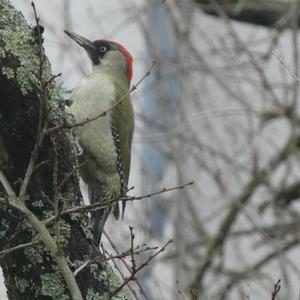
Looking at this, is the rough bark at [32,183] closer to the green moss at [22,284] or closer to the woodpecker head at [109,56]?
the green moss at [22,284]

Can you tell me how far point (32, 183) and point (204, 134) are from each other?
5.37m

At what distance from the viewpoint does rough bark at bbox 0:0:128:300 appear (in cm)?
282

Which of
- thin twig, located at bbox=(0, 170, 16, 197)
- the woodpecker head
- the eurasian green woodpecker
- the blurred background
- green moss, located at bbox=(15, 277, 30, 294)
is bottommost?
Answer: green moss, located at bbox=(15, 277, 30, 294)

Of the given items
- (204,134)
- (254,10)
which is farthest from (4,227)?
(204,134)

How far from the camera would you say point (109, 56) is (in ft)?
16.5

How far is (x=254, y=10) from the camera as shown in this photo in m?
7.38

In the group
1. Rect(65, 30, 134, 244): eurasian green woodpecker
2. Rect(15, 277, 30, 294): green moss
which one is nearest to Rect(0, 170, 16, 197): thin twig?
Rect(15, 277, 30, 294): green moss

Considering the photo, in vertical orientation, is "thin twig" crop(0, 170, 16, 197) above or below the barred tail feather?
below

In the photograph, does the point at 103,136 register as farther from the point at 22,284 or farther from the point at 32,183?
the point at 22,284

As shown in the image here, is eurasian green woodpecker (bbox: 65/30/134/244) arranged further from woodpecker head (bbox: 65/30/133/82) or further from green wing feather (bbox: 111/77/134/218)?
woodpecker head (bbox: 65/30/133/82)

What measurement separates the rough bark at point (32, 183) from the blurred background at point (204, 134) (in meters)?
2.82

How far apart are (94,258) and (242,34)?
5821 mm

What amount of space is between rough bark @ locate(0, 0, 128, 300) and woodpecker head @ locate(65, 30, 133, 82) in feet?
6.50

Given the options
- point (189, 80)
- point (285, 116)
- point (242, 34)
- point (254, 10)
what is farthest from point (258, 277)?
point (242, 34)
